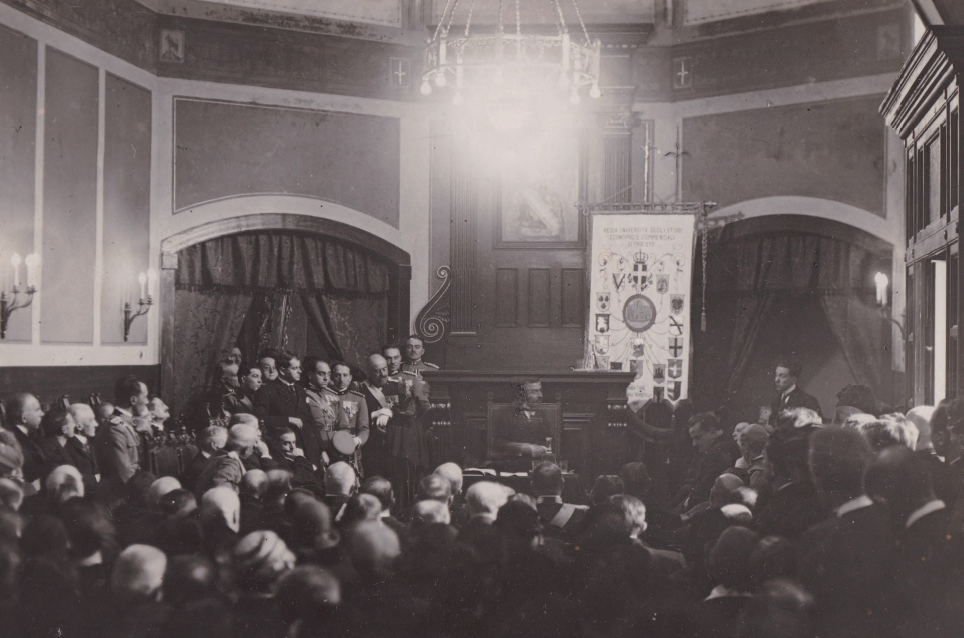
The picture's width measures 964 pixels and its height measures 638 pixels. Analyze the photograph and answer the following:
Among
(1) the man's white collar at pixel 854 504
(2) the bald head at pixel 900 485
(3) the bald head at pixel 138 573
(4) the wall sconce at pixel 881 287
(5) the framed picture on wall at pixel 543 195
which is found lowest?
(3) the bald head at pixel 138 573

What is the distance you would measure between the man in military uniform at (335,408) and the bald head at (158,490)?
9.29ft

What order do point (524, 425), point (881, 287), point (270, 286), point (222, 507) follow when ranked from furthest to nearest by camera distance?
point (270, 286) → point (881, 287) → point (524, 425) → point (222, 507)

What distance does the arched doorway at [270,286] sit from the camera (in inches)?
352

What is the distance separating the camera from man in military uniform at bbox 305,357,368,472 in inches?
270

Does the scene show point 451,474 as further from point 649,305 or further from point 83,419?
point 649,305

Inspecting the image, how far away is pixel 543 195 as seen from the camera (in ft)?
32.0

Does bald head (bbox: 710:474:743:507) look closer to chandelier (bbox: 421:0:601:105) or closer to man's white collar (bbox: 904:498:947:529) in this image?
man's white collar (bbox: 904:498:947:529)

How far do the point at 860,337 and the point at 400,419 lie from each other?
462cm

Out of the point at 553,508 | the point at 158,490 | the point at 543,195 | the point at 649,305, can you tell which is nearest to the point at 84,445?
the point at 158,490

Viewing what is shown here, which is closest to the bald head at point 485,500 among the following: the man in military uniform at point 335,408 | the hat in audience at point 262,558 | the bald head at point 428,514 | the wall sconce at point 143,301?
the bald head at point 428,514

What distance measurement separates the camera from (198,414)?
323 inches

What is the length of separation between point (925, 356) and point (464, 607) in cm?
355

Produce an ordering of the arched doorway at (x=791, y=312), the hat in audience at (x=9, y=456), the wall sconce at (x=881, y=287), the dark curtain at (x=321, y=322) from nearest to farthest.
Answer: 1. the hat in audience at (x=9, y=456)
2. the wall sconce at (x=881, y=287)
3. the arched doorway at (x=791, y=312)
4. the dark curtain at (x=321, y=322)

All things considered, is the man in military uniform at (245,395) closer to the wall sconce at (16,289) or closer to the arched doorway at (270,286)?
the arched doorway at (270,286)
